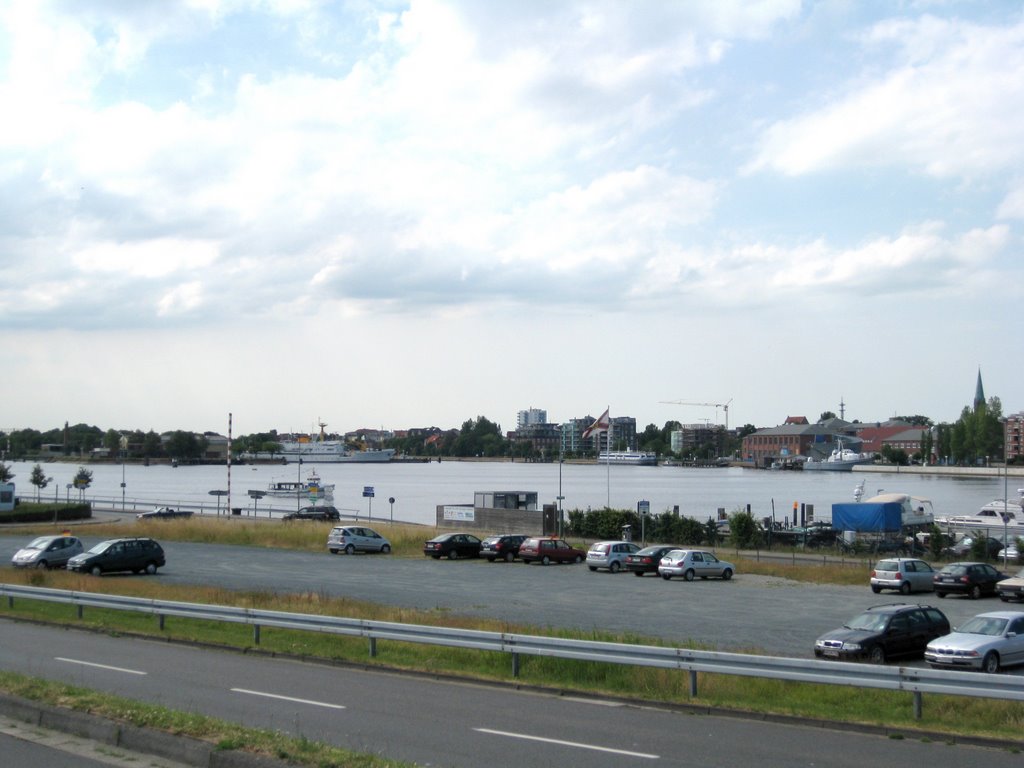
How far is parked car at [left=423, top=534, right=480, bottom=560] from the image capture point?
48.6 metres

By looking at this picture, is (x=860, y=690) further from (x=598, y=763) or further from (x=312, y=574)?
(x=312, y=574)

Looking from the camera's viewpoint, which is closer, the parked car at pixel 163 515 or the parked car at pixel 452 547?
the parked car at pixel 452 547

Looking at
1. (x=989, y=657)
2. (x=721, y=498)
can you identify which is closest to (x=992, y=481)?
(x=721, y=498)

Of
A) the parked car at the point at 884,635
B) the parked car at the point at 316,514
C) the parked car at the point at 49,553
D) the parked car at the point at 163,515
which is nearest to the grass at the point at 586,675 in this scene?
the parked car at the point at 884,635

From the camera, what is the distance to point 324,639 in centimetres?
2009

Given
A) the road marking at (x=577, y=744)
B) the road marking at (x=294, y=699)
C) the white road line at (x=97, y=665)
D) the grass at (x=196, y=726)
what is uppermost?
the grass at (x=196, y=726)

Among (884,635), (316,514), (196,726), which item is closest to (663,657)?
(196,726)

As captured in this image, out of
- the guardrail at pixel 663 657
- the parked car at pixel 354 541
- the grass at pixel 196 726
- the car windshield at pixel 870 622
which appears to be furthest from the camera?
the parked car at pixel 354 541

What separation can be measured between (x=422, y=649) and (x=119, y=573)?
2245 cm

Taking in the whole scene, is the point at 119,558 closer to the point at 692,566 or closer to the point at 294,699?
the point at 692,566

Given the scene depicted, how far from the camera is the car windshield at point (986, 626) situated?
1936cm

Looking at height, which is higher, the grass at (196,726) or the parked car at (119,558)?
the grass at (196,726)

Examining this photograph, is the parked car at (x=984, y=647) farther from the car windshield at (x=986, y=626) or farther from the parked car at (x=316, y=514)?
the parked car at (x=316, y=514)

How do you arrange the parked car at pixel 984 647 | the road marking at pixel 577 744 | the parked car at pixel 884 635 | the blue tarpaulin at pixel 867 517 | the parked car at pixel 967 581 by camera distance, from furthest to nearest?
the blue tarpaulin at pixel 867 517
the parked car at pixel 967 581
the parked car at pixel 884 635
the parked car at pixel 984 647
the road marking at pixel 577 744
